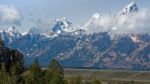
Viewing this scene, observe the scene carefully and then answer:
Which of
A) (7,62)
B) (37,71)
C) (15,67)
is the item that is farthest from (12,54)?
(37,71)

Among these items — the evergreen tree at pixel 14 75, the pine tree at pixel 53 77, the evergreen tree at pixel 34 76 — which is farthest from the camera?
the pine tree at pixel 53 77

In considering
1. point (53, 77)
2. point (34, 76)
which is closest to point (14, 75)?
point (34, 76)

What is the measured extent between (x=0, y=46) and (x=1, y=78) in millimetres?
35590

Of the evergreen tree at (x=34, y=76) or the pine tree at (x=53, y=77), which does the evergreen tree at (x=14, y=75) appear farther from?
the pine tree at (x=53, y=77)

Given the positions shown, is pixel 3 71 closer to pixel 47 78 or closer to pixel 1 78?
pixel 1 78

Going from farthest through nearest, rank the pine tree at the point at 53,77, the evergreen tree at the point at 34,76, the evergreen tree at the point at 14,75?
1. the pine tree at the point at 53,77
2. the evergreen tree at the point at 14,75
3. the evergreen tree at the point at 34,76

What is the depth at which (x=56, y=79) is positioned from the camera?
167375mm

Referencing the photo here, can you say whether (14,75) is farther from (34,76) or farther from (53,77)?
(53,77)

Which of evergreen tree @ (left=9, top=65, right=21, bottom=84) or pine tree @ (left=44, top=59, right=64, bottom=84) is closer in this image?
evergreen tree @ (left=9, top=65, right=21, bottom=84)

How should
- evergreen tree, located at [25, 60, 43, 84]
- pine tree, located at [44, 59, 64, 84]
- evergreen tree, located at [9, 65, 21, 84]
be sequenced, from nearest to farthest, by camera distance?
1. evergreen tree, located at [25, 60, 43, 84]
2. evergreen tree, located at [9, 65, 21, 84]
3. pine tree, located at [44, 59, 64, 84]

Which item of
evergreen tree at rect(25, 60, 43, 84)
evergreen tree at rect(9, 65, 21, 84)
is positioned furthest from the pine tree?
evergreen tree at rect(9, 65, 21, 84)

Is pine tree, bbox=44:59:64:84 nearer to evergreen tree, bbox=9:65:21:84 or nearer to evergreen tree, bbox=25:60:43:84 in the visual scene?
evergreen tree, bbox=25:60:43:84

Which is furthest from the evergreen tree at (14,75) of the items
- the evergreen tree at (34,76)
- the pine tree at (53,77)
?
the pine tree at (53,77)

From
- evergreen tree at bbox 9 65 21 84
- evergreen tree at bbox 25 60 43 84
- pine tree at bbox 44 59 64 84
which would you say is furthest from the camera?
pine tree at bbox 44 59 64 84
